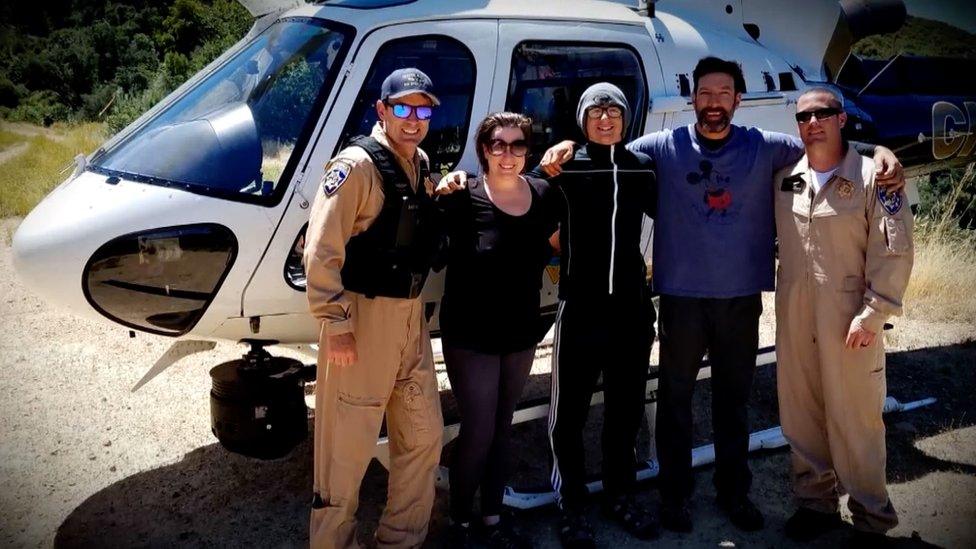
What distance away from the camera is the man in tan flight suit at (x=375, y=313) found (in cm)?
279

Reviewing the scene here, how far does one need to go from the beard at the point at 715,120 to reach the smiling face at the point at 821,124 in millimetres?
296

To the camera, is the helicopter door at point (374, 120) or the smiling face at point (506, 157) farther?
the helicopter door at point (374, 120)

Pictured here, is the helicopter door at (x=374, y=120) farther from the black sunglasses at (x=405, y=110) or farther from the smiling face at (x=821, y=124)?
the smiling face at (x=821, y=124)

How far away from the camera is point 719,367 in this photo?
3.52m

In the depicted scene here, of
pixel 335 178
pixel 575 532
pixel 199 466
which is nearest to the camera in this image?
pixel 335 178

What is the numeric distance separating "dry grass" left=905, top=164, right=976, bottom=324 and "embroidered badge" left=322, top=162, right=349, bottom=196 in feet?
20.4

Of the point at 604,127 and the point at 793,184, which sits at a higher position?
the point at 604,127

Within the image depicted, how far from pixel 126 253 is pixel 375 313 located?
3.52ft

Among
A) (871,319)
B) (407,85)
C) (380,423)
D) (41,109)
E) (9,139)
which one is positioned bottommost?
(380,423)

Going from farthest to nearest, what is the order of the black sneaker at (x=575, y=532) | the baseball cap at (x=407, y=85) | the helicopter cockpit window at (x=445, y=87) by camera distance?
the helicopter cockpit window at (x=445, y=87) < the black sneaker at (x=575, y=532) < the baseball cap at (x=407, y=85)

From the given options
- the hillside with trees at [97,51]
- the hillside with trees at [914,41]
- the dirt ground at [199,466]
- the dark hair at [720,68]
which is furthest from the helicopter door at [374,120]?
the hillside with trees at [97,51]

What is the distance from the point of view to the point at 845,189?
3.20 m

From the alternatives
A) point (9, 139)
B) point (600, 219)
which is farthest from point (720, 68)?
point (9, 139)

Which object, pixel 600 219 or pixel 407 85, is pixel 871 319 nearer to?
pixel 600 219
